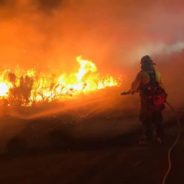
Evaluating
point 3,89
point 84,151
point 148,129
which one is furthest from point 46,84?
point 84,151

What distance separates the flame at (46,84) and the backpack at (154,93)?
6463 mm

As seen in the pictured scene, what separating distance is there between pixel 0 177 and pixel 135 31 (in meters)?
16.9

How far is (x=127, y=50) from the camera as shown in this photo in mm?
23875

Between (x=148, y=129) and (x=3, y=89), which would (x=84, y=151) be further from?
(x=3, y=89)

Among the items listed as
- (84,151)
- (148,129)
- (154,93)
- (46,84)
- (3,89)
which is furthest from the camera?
(46,84)

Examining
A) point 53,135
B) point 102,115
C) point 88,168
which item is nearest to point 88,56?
point 102,115

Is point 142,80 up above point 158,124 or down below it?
above

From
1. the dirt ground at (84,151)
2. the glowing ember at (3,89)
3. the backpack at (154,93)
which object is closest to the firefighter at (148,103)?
the backpack at (154,93)

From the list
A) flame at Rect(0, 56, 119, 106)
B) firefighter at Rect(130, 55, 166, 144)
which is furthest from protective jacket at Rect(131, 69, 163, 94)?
flame at Rect(0, 56, 119, 106)

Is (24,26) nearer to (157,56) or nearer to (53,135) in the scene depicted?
(157,56)

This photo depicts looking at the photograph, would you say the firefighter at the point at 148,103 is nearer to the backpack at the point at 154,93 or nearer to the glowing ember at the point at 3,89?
the backpack at the point at 154,93

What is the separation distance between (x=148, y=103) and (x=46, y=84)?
25.3ft

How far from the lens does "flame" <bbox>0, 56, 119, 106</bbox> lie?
16.1 metres

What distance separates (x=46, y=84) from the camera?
17.5 metres
